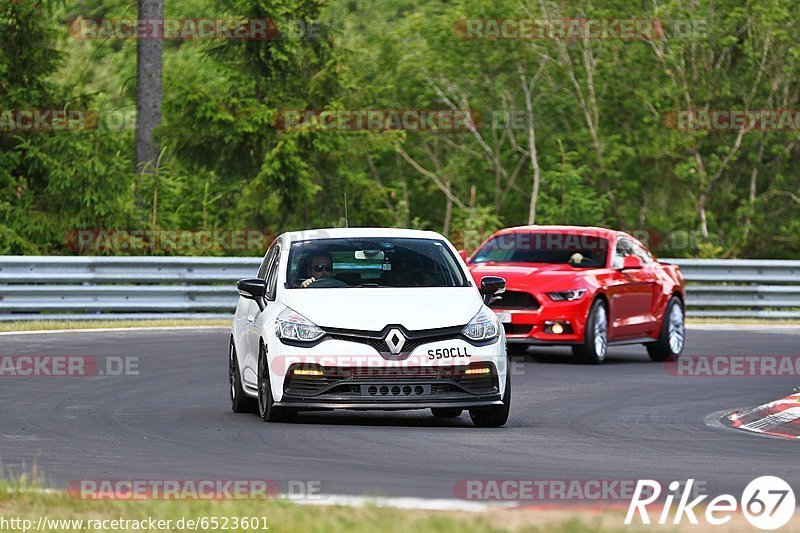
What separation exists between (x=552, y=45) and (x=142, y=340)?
86.5 ft

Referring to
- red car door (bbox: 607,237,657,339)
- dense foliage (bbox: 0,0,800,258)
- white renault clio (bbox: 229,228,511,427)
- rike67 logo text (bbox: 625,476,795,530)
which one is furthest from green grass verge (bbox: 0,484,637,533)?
dense foliage (bbox: 0,0,800,258)

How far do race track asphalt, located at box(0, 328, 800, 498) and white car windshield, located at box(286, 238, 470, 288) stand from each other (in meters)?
1.10

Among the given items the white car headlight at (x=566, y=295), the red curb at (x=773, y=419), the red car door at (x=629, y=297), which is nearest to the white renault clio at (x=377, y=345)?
the red curb at (x=773, y=419)

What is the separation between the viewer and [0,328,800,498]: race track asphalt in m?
10.4

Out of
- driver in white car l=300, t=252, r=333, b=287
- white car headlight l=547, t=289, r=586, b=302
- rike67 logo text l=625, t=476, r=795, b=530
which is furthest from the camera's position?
white car headlight l=547, t=289, r=586, b=302

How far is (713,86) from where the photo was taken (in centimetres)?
4550

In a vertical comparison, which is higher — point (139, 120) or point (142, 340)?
point (139, 120)

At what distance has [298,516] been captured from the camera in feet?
26.4

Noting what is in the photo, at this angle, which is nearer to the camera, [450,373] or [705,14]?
[450,373]

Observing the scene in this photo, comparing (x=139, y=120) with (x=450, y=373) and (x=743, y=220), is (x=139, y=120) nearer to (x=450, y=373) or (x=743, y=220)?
(x=743, y=220)

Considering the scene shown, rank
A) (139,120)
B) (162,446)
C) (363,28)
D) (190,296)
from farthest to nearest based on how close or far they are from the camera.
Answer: (363,28) → (139,120) → (190,296) → (162,446)

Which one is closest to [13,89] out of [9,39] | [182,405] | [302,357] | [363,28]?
[9,39]

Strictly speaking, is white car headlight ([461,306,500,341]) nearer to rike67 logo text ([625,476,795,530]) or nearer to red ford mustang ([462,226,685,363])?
rike67 logo text ([625,476,795,530])

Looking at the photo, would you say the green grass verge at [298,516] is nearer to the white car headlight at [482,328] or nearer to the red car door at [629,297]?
the white car headlight at [482,328]
